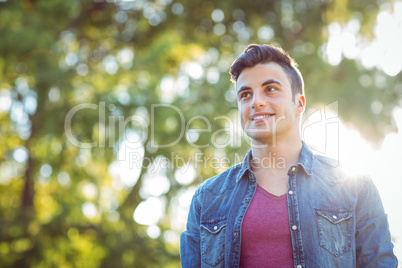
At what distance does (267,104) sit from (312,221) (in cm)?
66

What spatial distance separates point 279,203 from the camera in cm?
210

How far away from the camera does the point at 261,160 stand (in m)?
2.36

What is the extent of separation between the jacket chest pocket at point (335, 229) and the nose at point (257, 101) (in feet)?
2.08

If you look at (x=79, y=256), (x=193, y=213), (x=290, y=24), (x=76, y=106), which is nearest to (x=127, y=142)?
(x=76, y=106)

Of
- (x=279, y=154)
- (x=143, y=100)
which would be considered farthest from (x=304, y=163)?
(x=143, y=100)

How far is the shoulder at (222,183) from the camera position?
239cm

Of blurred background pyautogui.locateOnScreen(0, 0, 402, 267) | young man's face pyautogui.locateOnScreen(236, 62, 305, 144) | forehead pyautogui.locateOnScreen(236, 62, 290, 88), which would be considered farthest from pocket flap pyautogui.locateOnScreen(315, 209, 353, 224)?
blurred background pyautogui.locateOnScreen(0, 0, 402, 267)

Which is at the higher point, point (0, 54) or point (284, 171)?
point (0, 54)

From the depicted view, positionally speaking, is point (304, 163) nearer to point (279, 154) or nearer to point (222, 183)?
point (279, 154)

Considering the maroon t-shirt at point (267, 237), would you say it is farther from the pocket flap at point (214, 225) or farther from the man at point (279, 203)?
the pocket flap at point (214, 225)

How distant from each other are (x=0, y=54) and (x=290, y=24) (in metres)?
5.31

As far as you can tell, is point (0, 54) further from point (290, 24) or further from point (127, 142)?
point (290, 24)

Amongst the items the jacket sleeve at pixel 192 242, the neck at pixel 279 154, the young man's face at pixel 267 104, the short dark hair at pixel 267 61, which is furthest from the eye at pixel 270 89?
the jacket sleeve at pixel 192 242

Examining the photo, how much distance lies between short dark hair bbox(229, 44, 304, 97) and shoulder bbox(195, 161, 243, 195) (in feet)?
1.87
